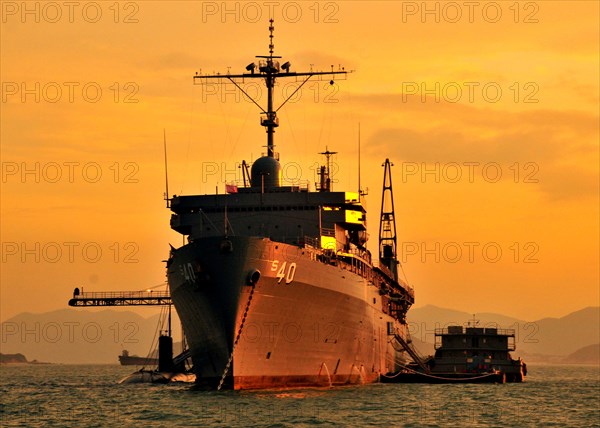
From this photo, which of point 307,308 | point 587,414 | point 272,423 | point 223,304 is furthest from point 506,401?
point 272,423

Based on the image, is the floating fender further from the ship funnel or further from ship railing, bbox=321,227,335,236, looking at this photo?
the ship funnel

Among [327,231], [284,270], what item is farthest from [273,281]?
[327,231]

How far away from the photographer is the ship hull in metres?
52.6

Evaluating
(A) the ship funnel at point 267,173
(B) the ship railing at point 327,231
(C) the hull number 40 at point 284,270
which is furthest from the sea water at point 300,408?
(A) the ship funnel at point 267,173

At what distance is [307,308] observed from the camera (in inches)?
2192

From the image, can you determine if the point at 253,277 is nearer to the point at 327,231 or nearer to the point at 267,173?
the point at 327,231

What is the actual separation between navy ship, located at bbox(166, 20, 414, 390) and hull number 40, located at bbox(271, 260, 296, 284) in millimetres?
49

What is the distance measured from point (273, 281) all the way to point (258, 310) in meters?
1.58

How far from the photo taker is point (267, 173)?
65312mm

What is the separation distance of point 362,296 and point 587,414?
15.8 m

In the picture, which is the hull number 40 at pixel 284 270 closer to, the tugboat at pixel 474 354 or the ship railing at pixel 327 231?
the ship railing at pixel 327 231

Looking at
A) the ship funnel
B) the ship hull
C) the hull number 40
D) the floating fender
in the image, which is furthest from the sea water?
the ship funnel

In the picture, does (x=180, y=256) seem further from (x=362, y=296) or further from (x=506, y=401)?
(x=506, y=401)

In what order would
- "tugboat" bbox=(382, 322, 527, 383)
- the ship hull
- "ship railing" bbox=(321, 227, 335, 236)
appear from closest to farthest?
the ship hull, "ship railing" bbox=(321, 227, 335, 236), "tugboat" bbox=(382, 322, 527, 383)
